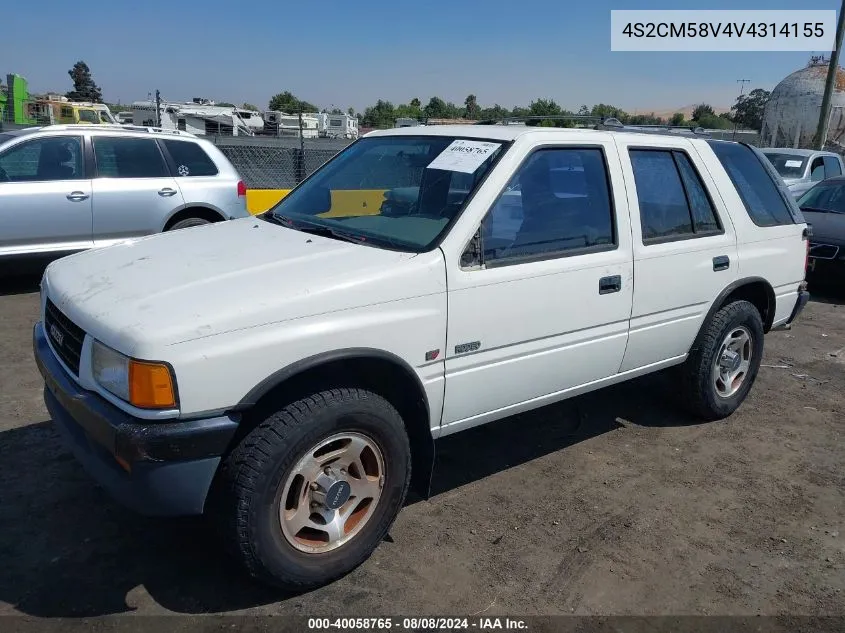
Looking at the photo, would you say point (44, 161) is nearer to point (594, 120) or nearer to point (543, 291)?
point (594, 120)

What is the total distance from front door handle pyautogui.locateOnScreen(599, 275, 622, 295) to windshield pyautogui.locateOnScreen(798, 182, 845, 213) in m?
7.57

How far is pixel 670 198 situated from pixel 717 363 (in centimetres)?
125

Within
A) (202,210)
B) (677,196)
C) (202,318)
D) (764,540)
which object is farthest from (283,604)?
(202,210)

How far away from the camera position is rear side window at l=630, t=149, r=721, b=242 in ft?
13.1

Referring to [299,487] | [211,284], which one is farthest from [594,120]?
[299,487]

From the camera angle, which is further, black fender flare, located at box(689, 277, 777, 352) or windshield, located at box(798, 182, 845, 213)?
windshield, located at box(798, 182, 845, 213)

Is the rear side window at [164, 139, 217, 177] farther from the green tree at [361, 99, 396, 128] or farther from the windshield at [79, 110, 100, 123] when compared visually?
the green tree at [361, 99, 396, 128]

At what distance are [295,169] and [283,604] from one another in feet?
35.9

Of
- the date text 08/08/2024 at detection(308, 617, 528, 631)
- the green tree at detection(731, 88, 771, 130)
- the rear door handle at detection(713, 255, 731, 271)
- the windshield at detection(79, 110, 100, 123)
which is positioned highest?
the green tree at detection(731, 88, 771, 130)

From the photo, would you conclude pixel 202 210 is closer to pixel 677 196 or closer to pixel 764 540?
pixel 677 196

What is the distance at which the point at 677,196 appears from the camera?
167 inches

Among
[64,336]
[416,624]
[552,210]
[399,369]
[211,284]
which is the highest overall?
[552,210]

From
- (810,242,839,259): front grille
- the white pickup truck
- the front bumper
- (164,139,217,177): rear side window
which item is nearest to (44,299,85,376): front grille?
the white pickup truck

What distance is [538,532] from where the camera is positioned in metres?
3.43
